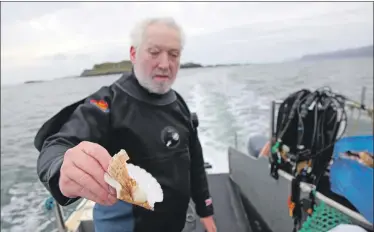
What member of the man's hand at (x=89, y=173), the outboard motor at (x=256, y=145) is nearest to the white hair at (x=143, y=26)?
the man's hand at (x=89, y=173)

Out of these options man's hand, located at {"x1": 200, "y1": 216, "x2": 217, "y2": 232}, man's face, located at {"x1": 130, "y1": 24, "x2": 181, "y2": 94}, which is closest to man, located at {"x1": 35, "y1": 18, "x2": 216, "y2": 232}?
man's face, located at {"x1": 130, "y1": 24, "x2": 181, "y2": 94}

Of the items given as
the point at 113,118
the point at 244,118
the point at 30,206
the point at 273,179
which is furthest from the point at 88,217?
the point at 244,118

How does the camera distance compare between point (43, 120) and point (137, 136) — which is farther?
point (43, 120)

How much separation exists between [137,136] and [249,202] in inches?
70.7

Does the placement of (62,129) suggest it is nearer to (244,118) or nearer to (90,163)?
(90,163)

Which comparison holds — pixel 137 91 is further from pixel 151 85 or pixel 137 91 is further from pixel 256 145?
pixel 256 145

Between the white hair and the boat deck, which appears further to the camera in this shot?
the boat deck

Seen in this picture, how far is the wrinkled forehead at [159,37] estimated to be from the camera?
1023 millimetres

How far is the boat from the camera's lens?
1.49 metres

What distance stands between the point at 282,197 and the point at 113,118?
1.43 m

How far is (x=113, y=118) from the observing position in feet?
3.20

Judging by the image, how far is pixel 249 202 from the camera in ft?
8.04

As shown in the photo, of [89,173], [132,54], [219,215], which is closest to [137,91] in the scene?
[132,54]

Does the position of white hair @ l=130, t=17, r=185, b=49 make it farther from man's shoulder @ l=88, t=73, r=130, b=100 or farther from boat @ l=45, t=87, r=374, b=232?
boat @ l=45, t=87, r=374, b=232
